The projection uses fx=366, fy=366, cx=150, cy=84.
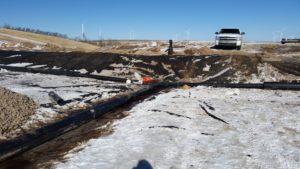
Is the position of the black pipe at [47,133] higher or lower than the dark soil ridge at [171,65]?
lower

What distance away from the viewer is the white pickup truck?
31000 millimetres

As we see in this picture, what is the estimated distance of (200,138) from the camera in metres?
8.11

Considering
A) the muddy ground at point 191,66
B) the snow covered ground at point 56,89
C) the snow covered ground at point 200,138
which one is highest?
the muddy ground at point 191,66

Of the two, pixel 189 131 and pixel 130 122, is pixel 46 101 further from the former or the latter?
pixel 189 131

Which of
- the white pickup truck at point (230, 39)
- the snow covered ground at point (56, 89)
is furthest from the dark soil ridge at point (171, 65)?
the white pickup truck at point (230, 39)

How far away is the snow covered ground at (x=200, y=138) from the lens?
668 cm

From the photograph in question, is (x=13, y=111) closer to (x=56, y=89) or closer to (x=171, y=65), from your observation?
(x=56, y=89)

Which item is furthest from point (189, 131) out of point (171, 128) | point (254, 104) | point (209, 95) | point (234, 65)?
point (234, 65)

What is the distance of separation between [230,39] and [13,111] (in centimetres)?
2419

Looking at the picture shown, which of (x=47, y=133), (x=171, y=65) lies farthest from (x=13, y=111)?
(x=171, y=65)

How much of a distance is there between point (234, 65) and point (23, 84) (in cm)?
1086

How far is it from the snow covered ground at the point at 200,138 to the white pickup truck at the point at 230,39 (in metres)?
19.1

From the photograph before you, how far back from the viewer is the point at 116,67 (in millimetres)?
21203

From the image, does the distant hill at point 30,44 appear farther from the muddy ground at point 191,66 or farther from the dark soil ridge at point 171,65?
the muddy ground at point 191,66
